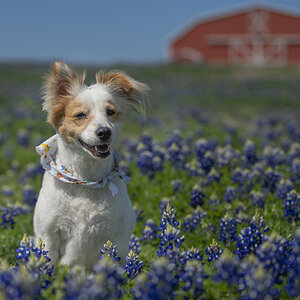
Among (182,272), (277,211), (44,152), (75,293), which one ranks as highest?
(44,152)

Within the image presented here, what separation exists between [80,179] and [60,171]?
0.55 ft

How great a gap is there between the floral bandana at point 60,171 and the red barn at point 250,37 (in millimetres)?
36830

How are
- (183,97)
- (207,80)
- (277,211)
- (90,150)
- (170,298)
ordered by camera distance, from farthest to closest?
(207,80) < (183,97) < (277,211) < (90,150) < (170,298)

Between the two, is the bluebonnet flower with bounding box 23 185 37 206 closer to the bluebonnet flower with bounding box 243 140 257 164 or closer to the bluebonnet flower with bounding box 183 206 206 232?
the bluebonnet flower with bounding box 183 206 206 232

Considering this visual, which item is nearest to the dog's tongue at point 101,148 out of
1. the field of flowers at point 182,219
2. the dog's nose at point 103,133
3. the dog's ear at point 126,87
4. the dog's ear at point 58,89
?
the dog's nose at point 103,133

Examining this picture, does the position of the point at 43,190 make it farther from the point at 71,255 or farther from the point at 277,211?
the point at 277,211

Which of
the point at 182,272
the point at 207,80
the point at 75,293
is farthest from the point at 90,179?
the point at 207,80

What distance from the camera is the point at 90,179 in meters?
3.47

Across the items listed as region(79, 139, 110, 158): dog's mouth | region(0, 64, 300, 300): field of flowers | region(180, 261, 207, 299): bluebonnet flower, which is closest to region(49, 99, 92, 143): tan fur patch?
region(79, 139, 110, 158): dog's mouth

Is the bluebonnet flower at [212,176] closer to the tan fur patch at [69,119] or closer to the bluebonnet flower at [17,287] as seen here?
the tan fur patch at [69,119]

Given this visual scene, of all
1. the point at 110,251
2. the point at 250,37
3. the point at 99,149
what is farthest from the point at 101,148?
the point at 250,37

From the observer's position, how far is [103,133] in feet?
10.5

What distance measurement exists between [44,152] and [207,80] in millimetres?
21040

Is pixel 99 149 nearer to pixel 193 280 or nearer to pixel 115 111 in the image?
pixel 115 111
